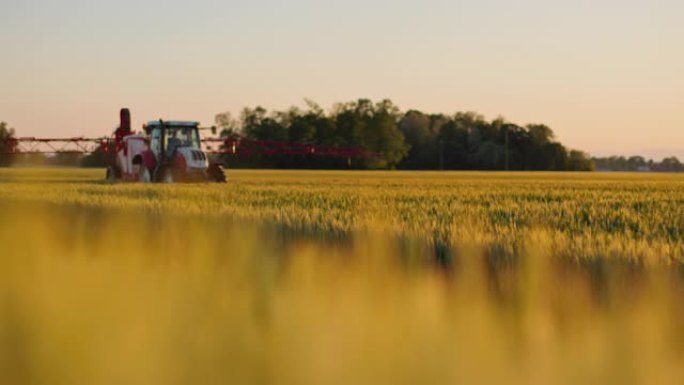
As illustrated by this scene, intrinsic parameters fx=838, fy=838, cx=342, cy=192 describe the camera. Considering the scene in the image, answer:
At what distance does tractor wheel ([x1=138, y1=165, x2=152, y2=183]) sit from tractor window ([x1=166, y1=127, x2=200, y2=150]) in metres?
0.91

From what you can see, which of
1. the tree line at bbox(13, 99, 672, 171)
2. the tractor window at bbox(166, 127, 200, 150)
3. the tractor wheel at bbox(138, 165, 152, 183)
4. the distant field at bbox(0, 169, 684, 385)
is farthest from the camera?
the tree line at bbox(13, 99, 672, 171)

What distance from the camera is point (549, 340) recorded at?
1.60 metres

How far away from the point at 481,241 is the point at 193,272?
188 cm

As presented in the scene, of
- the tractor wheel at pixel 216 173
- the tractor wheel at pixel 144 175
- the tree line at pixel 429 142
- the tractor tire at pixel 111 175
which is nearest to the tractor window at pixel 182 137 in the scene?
the tractor wheel at pixel 144 175

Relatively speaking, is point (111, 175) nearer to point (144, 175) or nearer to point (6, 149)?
point (144, 175)

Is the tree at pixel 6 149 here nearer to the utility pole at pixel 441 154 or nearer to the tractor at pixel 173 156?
the tractor at pixel 173 156

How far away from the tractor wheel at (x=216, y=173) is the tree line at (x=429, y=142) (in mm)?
54155

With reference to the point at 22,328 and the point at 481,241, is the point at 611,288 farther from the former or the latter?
the point at 22,328

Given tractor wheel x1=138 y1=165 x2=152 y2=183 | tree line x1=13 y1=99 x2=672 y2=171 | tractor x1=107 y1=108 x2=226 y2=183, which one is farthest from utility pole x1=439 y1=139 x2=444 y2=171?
tractor wheel x1=138 y1=165 x2=152 y2=183

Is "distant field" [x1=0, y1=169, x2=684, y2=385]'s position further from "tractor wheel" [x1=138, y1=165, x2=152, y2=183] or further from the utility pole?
the utility pole

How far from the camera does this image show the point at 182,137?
2100cm

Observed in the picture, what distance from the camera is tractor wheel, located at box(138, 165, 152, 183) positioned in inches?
837

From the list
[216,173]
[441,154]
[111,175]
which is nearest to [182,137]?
[216,173]

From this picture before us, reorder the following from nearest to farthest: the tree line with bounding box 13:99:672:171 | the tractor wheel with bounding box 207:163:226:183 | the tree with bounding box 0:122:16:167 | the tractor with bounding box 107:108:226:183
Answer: the tractor with bounding box 107:108:226:183 → the tractor wheel with bounding box 207:163:226:183 → the tree with bounding box 0:122:16:167 → the tree line with bounding box 13:99:672:171
